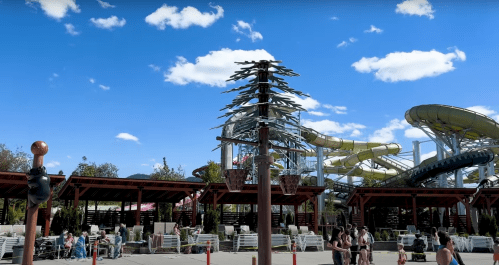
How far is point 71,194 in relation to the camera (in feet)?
85.7

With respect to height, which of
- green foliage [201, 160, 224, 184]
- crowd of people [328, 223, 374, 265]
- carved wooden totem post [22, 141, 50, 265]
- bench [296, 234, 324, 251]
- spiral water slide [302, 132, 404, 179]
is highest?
spiral water slide [302, 132, 404, 179]

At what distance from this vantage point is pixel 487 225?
2369 cm

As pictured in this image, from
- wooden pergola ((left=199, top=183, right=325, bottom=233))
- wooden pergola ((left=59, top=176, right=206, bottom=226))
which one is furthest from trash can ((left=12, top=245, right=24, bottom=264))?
wooden pergola ((left=199, top=183, right=325, bottom=233))

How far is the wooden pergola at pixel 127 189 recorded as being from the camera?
72.2 feet

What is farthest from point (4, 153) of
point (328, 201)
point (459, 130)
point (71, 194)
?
point (459, 130)

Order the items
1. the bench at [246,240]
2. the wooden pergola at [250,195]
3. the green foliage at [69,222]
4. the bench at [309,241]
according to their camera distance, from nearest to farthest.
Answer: the green foliage at [69,222] → the bench at [246,240] → the bench at [309,241] → the wooden pergola at [250,195]

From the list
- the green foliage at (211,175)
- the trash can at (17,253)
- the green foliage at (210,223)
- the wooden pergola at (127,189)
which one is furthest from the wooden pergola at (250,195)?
the green foliage at (211,175)

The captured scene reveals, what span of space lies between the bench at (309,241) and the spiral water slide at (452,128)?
20.1 m

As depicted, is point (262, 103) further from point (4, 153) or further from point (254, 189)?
point (4, 153)

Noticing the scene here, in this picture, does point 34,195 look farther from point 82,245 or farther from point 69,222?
point 69,222

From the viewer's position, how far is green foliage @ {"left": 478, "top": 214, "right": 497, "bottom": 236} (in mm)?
23500

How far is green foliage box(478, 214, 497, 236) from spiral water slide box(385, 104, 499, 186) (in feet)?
40.3

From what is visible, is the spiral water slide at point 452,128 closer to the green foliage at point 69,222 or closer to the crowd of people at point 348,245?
the crowd of people at point 348,245

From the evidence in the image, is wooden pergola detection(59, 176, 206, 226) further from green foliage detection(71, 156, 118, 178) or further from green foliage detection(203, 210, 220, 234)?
green foliage detection(71, 156, 118, 178)
